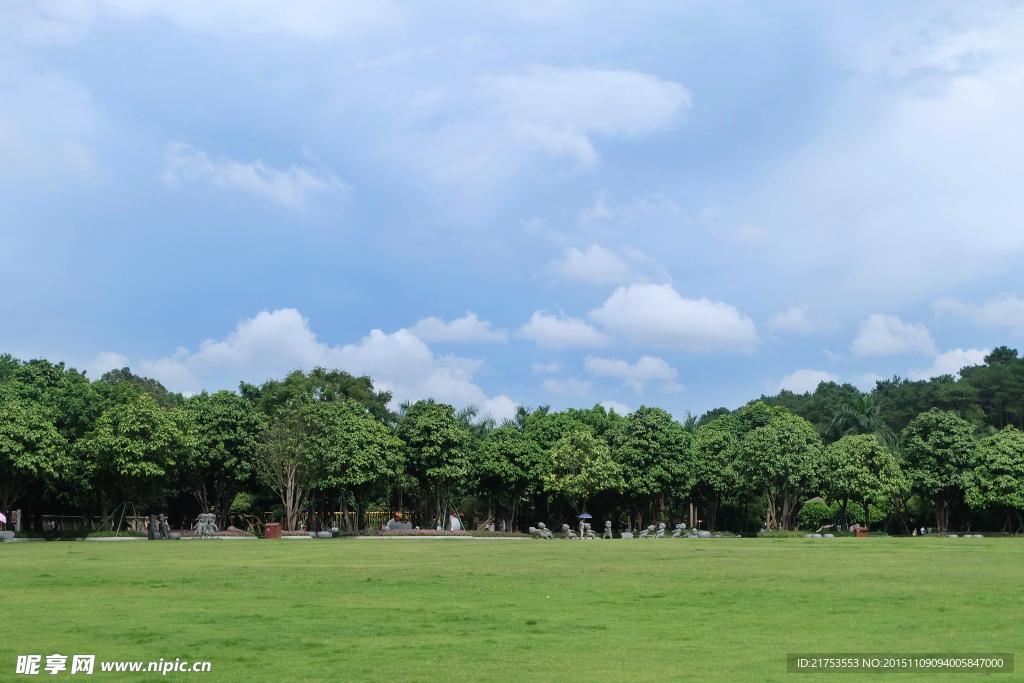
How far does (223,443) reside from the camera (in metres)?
55.2

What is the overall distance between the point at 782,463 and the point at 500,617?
44.5 metres

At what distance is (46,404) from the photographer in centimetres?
4950

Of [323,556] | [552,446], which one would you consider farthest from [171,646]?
[552,446]

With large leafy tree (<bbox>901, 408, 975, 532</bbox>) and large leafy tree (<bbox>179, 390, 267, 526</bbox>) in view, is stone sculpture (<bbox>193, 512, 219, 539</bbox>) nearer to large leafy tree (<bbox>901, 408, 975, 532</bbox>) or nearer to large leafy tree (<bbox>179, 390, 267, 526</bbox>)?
large leafy tree (<bbox>179, 390, 267, 526</bbox>)

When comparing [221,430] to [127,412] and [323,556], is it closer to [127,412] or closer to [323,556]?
[127,412]

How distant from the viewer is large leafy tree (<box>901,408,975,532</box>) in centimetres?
5491

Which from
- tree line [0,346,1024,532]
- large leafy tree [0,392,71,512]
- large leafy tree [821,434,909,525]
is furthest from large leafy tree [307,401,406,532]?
large leafy tree [821,434,909,525]

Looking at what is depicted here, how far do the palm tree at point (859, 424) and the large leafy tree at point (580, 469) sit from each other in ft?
69.7

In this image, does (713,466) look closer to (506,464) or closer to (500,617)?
(506,464)

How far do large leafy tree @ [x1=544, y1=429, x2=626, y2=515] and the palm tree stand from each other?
2125cm

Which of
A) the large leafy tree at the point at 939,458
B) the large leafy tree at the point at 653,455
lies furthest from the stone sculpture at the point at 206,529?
the large leafy tree at the point at 939,458

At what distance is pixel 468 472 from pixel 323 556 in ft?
94.4

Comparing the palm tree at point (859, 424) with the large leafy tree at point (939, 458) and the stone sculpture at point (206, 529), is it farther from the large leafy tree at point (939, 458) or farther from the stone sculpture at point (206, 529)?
the stone sculpture at point (206, 529)

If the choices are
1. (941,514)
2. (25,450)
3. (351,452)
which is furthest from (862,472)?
(25,450)
